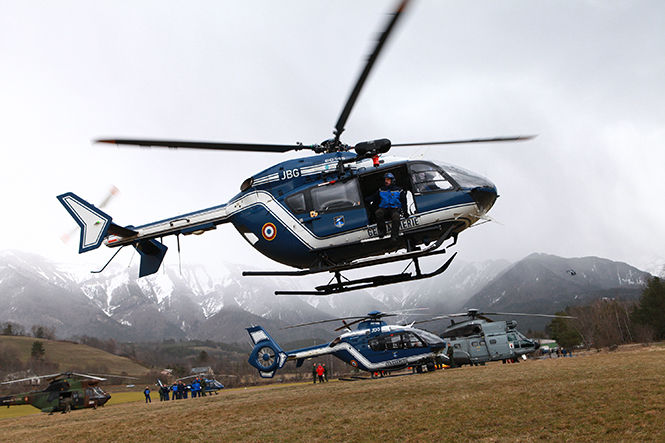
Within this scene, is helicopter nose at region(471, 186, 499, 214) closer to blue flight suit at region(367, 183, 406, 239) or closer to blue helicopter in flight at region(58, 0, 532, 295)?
blue helicopter in flight at region(58, 0, 532, 295)

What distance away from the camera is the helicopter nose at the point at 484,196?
36.8 ft

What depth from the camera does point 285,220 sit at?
1219 centimetres

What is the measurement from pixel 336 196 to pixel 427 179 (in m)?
2.49

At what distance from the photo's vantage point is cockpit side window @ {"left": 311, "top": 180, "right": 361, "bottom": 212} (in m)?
11.6

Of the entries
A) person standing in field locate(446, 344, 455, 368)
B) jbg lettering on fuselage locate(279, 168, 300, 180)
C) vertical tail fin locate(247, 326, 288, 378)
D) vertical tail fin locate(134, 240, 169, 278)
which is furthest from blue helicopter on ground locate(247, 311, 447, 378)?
jbg lettering on fuselage locate(279, 168, 300, 180)

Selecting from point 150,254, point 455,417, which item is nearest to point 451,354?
point 455,417

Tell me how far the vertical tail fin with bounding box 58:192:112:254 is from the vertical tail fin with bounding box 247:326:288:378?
17893 mm

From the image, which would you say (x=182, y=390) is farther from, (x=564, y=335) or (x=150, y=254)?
(x=564, y=335)

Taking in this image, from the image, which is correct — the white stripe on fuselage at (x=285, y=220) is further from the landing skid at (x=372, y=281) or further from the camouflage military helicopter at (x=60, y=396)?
the camouflage military helicopter at (x=60, y=396)

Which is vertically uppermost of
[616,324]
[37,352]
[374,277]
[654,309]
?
[374,277]

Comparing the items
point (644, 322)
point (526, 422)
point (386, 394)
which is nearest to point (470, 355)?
point (386, 394)

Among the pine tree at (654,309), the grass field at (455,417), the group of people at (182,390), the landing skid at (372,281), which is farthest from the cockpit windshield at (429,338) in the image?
the pine tree at (654,309)

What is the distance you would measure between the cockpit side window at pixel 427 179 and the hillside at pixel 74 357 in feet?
450

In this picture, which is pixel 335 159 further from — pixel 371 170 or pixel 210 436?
pixel 210 436
